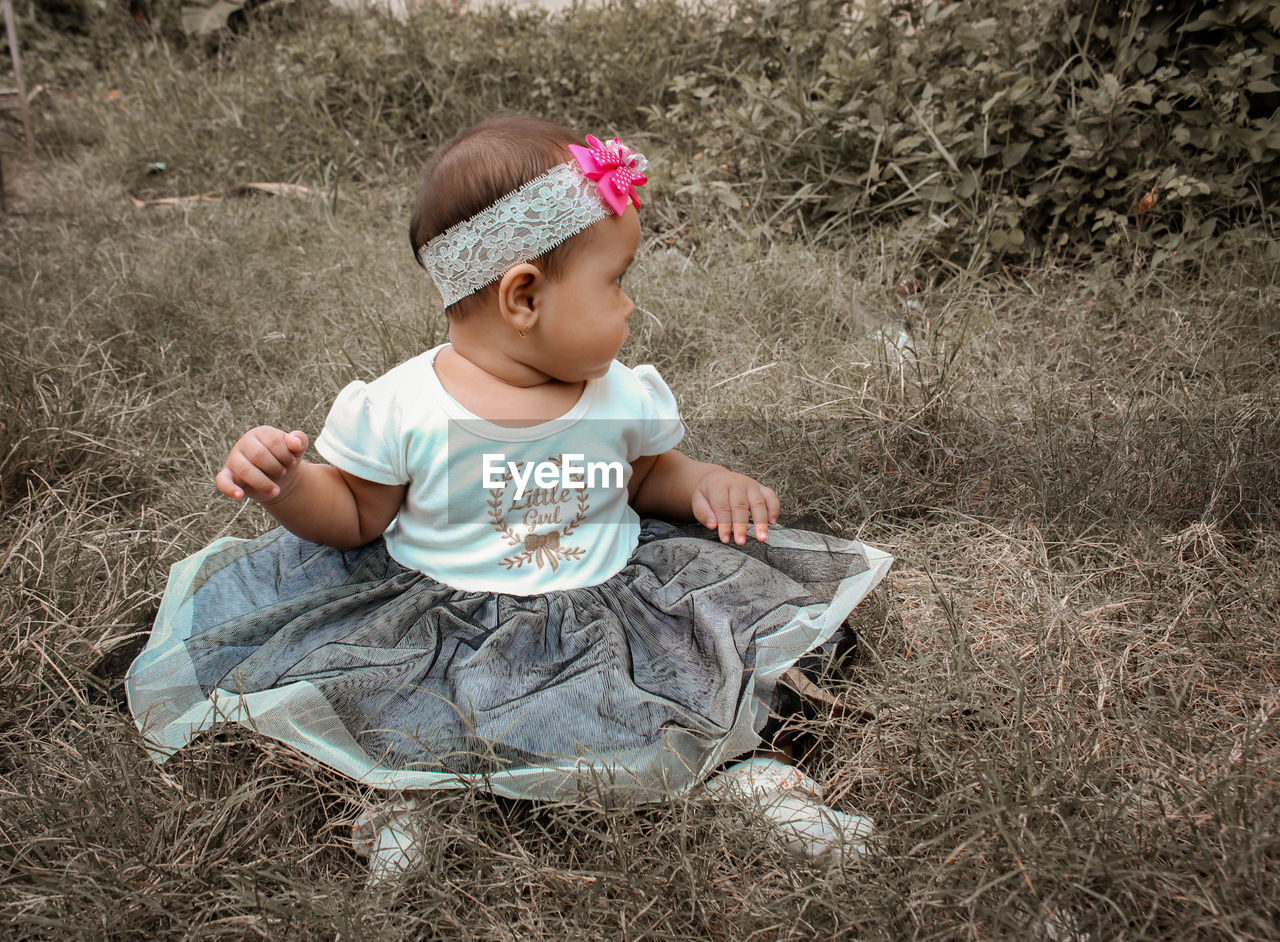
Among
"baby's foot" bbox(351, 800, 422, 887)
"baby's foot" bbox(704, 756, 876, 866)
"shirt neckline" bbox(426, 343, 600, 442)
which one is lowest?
"baby's foot" bbox(704, 756, 876, 866)

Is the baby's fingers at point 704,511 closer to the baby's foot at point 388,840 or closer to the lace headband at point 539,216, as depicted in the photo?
the lace headband at point 539,216

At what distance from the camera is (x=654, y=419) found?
1.69 metres

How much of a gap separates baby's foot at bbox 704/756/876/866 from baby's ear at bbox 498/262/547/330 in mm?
747

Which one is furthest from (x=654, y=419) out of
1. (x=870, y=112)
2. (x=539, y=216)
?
(x=870, y=112)

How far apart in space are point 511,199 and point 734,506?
63cm

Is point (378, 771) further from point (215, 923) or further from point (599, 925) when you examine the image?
point (599, 925)

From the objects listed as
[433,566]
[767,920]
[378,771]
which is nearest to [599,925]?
[767,920]

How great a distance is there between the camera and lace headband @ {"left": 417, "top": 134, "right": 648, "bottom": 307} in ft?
4.66

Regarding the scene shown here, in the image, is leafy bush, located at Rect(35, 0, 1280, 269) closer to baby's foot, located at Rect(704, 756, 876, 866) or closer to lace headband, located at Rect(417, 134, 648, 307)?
lace headband, located at Rect(417, 134, 648, 307)

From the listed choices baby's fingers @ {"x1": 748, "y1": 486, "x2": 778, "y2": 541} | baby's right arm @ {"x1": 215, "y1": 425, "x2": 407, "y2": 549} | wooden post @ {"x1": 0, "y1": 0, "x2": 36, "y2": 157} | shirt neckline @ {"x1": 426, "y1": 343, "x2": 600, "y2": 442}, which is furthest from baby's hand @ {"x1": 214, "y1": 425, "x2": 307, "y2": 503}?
wooden post @ {"x1": 0, "y1": 0, "x2": 36, "y2": 157}

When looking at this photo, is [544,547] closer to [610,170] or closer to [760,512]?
[760,512]

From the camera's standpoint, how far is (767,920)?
1227mm

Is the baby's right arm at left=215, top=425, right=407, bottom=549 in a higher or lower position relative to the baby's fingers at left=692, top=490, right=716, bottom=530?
higher

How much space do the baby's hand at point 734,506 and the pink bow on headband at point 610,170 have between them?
51cm
